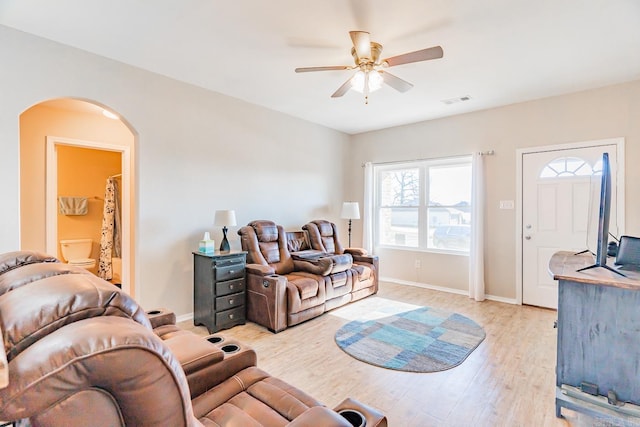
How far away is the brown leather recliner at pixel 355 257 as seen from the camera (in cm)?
445

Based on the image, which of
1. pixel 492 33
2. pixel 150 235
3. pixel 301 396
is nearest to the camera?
pixel 301 396

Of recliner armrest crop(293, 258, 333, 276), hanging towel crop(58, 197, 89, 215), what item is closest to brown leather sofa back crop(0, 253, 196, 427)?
recliner armrest crop(293, 258, 333, 276)

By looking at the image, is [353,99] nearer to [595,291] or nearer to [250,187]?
[250,187]

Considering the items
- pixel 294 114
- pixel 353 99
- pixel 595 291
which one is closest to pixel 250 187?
pixel 294 114

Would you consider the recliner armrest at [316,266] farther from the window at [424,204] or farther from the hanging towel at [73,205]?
the hanging towel at [73,205]

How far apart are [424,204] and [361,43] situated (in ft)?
11.5

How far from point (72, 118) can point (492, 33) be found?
4.79 meters

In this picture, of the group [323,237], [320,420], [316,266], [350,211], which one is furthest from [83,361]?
[350,211]

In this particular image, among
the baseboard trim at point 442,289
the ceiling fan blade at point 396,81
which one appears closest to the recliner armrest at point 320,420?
the ceiling fan blade at point 396,81

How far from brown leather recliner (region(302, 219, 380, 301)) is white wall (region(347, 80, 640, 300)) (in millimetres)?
1070

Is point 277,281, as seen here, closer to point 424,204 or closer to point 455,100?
point 424,204

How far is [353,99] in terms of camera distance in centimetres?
427

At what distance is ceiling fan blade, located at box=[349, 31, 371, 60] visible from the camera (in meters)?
2.32

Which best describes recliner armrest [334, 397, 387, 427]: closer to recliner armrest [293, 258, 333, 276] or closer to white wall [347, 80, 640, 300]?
recliner armrest [293, 258, 333, 276]
